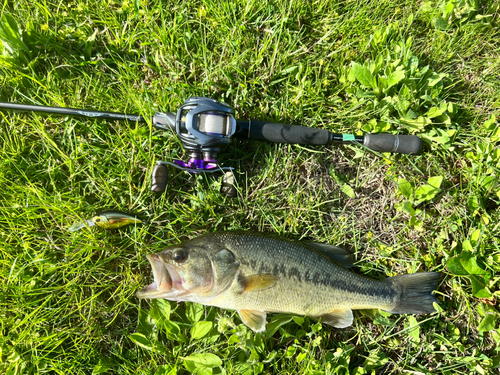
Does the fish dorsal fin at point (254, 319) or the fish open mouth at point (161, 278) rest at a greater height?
the fish open mouth at point (161, 278)

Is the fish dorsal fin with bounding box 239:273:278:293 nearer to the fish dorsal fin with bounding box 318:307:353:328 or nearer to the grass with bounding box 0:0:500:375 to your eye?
the grass with bounding box 0:0:500:375

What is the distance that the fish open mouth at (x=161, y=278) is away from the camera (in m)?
2.59

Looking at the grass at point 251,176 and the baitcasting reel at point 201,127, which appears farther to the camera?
the grass at point 251,176

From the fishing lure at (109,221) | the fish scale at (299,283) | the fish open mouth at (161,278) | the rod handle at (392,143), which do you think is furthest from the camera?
the rod handle at (392,143)

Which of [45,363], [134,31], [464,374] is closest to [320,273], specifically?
[464,374]

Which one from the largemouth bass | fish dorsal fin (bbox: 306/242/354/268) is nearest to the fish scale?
the largemouth bass

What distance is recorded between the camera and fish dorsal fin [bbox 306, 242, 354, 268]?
305 centimetres

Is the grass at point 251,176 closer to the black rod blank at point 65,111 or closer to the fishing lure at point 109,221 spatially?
the fishing lure at point 109,221

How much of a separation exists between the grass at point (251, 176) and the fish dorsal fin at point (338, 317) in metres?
0.20

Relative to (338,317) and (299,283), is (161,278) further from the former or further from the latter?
(338,317)

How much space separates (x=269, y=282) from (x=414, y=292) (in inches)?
57.8

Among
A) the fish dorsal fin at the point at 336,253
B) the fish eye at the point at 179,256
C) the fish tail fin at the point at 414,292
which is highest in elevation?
the fish eye at the point at 179,256

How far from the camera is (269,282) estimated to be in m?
2.71

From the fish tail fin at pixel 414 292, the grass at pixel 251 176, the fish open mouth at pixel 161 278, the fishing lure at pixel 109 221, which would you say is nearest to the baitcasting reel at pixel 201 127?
the grass at pixel 251 176
